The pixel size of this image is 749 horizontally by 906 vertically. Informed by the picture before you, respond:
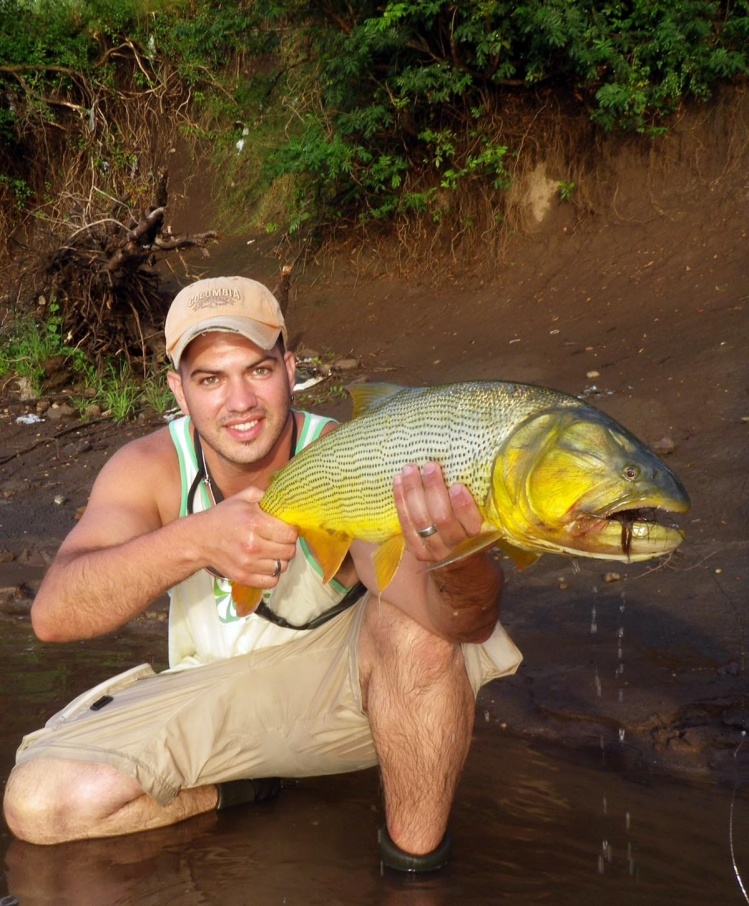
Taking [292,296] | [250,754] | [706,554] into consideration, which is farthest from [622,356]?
[250,754]

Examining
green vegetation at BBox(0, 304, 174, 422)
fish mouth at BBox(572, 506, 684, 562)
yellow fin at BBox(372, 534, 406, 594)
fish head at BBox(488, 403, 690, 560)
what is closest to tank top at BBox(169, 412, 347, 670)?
yellow fin at BBox(372, 534, 406, 594)

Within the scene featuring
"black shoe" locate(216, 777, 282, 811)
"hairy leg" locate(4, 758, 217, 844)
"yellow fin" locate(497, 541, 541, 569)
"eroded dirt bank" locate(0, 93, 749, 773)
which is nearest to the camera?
"yellow fin" locate(497, 541, 541, 569)

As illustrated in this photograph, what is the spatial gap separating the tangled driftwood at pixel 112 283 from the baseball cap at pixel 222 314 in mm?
5821

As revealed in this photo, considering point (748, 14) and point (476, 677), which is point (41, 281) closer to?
point (748, 14)

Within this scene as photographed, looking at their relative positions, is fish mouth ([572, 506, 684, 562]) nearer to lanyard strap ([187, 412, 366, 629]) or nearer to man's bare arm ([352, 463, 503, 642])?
man's bare arm ([352, 463, 503, 642])

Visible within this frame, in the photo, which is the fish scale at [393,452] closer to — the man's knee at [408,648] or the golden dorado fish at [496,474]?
the golden dorado fish at [496,474]

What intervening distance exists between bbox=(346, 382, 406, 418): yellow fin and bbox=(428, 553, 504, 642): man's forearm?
448mm

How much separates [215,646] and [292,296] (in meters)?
8.19

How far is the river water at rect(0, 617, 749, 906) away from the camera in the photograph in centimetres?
304

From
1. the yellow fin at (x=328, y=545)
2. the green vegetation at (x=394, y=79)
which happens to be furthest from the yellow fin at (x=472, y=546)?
the green vegetation at (x=394, y=79)

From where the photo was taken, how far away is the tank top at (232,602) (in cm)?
339

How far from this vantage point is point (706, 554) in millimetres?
4930

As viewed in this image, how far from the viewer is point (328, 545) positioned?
2.72 metres

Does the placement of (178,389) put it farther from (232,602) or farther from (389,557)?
(389,557)
